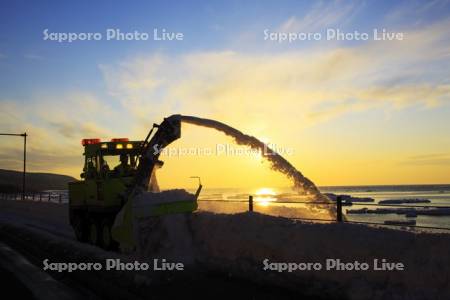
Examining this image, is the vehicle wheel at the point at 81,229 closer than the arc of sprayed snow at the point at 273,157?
No

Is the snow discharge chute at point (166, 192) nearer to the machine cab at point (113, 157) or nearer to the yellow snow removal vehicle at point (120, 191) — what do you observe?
the yellow snow removal vehicle at point (120, 191)

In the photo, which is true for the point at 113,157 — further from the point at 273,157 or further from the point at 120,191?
the point at 273,157

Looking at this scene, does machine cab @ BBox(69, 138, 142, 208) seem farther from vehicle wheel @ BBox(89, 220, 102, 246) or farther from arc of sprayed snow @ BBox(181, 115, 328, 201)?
arc of sprayed snow @ BBox(181, 115, 328, 201)

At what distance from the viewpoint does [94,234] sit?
1593 cm

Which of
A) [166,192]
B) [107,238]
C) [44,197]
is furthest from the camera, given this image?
[44,197]

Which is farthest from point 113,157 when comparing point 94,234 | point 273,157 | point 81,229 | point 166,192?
point 273,157

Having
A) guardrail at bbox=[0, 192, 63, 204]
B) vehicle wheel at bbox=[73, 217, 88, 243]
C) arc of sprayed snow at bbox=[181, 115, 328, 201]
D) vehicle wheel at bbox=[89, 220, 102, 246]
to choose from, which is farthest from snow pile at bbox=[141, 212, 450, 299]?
guardrail at bbox=[0, 192, 63, 204]

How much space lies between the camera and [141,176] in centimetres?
1359

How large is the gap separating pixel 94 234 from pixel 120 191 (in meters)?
2.47

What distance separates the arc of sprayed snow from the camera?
1495 centimetres

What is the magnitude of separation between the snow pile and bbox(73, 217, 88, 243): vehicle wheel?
553cm

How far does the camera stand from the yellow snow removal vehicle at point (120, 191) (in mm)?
12531

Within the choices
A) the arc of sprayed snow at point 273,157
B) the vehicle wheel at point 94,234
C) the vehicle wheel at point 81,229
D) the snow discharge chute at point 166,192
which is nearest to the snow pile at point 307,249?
the snow discharge chute at point 166,192

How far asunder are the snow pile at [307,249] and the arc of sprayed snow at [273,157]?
335 centimetres
